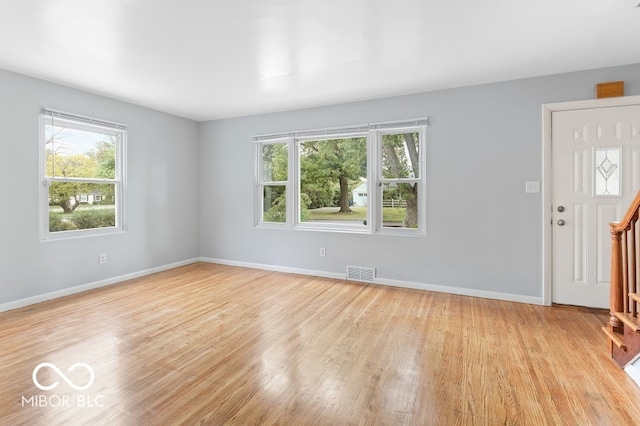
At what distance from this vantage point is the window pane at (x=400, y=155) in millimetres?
4047

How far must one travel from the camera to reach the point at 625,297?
7.39 feet

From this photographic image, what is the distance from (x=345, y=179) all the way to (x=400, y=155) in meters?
0.83

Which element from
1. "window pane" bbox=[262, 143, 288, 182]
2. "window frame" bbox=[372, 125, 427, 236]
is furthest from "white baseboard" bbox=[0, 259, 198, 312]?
"window frame" bbox=[372, 125, 427, 236]

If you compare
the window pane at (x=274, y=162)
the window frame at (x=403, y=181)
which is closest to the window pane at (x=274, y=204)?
the window pane at (x=274, y=162)

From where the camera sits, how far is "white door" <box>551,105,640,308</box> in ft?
10.2

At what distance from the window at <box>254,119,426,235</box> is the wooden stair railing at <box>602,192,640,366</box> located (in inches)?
74.9

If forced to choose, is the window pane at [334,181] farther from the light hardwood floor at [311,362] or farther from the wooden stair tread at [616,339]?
the wooden stair tread at [616,339]

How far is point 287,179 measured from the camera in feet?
15.9

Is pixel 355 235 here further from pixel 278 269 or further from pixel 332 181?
pixel 278 269

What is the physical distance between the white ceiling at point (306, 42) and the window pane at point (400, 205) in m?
1.21

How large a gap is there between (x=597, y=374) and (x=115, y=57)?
453cm

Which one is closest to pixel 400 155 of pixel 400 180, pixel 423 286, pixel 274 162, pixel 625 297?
pixel 400 180

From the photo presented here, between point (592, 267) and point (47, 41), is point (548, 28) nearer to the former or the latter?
point (592, 267)

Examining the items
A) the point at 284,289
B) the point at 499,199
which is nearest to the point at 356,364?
the point at 284,289
